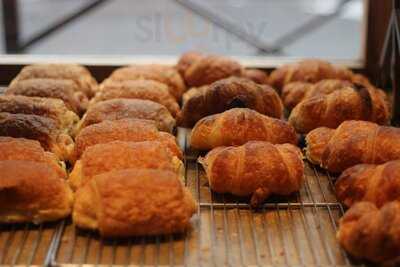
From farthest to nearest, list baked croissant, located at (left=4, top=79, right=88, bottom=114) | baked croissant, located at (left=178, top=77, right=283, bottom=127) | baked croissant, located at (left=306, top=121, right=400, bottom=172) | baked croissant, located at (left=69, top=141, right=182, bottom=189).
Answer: baked croissant, located at (left=4, top=79, right=88, bottom=114), baked croissant, located at (left=178, top=77, right=283, bottom=127), baked croissant, located at (left=306, top=121, right=400, bottom=172), baked croissant, located at (left=69, top=141, right=182, bottom=189)

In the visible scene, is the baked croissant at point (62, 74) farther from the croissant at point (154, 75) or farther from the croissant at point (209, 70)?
the croissant at point (209, 70)

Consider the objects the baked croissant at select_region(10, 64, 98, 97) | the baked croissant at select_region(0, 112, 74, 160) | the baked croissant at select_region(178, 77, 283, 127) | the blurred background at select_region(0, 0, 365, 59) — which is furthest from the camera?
the blurred background at select_region(0, 0, 365, 59)

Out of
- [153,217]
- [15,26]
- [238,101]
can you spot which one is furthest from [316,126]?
[15,26]

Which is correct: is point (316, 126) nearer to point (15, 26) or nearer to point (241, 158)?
point (241, 158)

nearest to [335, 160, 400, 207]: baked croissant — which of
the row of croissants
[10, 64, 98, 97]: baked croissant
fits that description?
the row of croissants

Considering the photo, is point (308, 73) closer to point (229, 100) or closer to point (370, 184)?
point (229, 100)

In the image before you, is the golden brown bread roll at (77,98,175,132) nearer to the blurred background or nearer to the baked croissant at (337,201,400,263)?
the baked croissant at (337,201,400,263)
